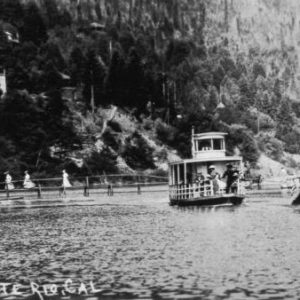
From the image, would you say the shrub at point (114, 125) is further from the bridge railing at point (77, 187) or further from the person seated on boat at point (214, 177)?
the person seated on boat at point (214, 177)

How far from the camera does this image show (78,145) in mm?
109125

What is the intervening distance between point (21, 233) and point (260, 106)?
15181 cm

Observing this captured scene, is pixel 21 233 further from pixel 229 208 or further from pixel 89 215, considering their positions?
pixel 229 208

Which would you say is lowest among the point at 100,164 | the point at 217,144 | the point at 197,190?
the point at 197,190

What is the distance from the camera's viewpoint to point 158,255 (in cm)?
2717

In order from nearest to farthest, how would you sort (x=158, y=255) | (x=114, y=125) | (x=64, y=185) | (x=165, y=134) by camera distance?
(x=158, y=255) < (x=64, y=185) < (x=114, y=125) < (x=165, y=134)

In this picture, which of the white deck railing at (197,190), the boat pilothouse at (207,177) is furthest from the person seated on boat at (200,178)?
the white deck railing at (197,190)

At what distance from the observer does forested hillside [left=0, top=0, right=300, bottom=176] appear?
105812 mm

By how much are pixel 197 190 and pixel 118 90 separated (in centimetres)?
7876

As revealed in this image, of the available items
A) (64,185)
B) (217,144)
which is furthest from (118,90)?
(217,144)

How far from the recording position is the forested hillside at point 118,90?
106 metres

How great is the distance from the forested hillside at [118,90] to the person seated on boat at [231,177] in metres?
39.4

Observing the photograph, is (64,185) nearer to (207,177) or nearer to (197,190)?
(197,190)

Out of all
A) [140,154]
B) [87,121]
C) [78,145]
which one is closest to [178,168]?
[78,145]
